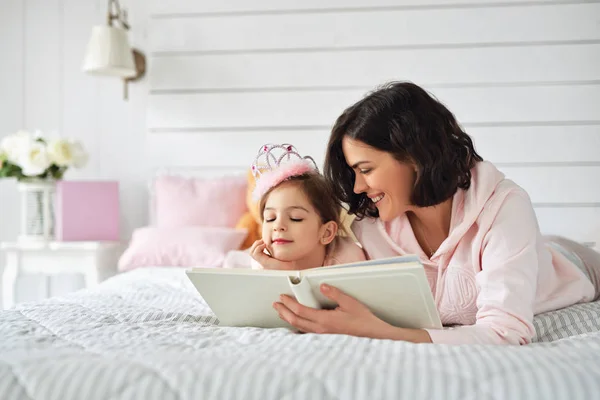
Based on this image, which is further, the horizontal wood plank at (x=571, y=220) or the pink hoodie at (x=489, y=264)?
the horizontal wood plank at (x=571, y=220)

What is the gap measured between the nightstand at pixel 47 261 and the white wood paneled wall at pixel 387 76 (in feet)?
2.02

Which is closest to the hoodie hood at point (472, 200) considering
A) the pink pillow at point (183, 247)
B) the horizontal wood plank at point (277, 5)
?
the pink pillow at point (183, 247)

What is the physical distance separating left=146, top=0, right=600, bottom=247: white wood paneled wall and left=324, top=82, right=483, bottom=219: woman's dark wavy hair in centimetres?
161

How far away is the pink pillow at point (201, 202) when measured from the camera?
2.89 m

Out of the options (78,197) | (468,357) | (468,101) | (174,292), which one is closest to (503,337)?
(468,357)

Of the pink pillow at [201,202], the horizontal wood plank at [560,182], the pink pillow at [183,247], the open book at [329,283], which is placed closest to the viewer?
the open book at [329,283]

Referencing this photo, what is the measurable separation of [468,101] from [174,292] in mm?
1774

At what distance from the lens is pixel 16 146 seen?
2.94 meters

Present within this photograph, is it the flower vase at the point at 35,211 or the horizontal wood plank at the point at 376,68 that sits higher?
the horizontal wood plank at the point at 376,68

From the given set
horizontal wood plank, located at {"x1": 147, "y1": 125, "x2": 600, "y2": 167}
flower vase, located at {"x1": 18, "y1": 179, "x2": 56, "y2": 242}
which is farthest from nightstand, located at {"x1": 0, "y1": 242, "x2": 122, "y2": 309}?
horizontal wood plank, located at {"x1": 147, "y1": 125, "x2": 600, "y2": 167}

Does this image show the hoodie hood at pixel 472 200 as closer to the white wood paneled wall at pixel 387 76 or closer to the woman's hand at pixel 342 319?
the woman's hand at pixel 342 319

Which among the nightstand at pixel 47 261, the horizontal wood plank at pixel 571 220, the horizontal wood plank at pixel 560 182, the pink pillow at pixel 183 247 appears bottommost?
the nightstand at pixel 47 261

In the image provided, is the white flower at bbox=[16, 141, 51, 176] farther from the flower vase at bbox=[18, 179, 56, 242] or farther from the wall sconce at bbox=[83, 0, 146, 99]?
the wall sconce at bbox=[83, 0, 146, 99]

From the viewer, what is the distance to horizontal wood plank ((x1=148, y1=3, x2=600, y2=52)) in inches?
119
